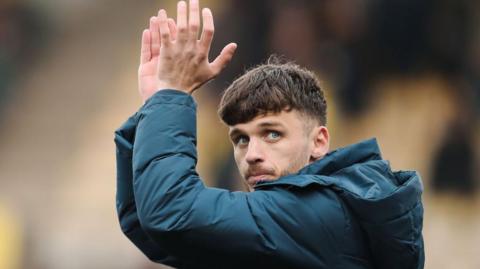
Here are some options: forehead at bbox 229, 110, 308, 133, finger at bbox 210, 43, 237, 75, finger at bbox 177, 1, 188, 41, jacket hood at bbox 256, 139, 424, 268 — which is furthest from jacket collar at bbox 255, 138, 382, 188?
finger at bbox 177, 1, 188, 41

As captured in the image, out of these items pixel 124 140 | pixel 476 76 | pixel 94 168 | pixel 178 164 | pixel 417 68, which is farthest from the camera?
pixel 94 168

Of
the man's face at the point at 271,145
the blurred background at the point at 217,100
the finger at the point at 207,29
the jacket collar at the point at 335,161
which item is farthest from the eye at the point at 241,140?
the blurred background at the point at 217,100

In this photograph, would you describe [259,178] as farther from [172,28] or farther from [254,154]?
[172,28]

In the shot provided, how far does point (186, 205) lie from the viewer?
2.50 m

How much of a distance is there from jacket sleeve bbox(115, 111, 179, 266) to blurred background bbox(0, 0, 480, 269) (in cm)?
481

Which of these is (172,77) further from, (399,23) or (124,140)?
(399,23)

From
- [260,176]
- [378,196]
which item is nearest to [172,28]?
[260,176]

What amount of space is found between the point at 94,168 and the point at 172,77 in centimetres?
771

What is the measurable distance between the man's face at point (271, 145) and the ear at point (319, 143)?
42 millimetres

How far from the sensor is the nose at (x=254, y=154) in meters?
2.70

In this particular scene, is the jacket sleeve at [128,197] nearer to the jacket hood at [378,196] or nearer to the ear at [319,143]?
the jacket hood at [378,196]

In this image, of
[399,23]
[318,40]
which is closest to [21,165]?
[318,40]

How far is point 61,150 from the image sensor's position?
10625 millimetres

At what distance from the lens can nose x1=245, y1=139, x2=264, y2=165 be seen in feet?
8.86
